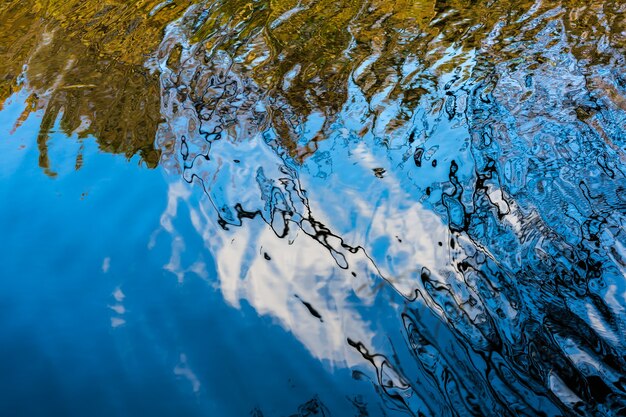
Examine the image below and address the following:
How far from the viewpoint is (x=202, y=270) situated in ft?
5.86

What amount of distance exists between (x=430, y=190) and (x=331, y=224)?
0.36 metres

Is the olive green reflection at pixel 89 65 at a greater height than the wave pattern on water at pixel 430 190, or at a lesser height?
greater

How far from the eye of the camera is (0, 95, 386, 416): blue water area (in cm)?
146

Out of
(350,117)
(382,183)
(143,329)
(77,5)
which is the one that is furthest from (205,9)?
(143,329)

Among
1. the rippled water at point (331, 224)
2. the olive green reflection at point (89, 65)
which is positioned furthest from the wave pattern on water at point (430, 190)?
the olive green reflection at point (89, 65)

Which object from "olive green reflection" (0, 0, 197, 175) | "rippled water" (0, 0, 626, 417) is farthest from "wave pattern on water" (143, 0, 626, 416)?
"olive green reflection" (0, 0, 197, 175)

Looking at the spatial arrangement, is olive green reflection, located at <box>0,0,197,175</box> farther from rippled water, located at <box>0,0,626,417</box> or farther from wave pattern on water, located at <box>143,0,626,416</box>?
wave pattern on water, located at <box>143,0,626,416</box>

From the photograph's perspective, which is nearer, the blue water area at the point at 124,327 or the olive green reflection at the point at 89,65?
the blue water area at the point at 124,327

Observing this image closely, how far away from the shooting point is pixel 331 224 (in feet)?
6.07

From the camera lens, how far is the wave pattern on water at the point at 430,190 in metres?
1.40

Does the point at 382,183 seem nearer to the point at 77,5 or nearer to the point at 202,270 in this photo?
the point at 202,270

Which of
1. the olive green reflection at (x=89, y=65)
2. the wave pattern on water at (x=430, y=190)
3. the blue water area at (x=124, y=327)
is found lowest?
the wave pattern on water at (x=430, y=190)

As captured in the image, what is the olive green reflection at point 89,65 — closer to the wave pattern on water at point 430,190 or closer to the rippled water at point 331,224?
the rippled water at point 331,224

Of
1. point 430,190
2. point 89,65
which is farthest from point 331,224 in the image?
point 89,65
